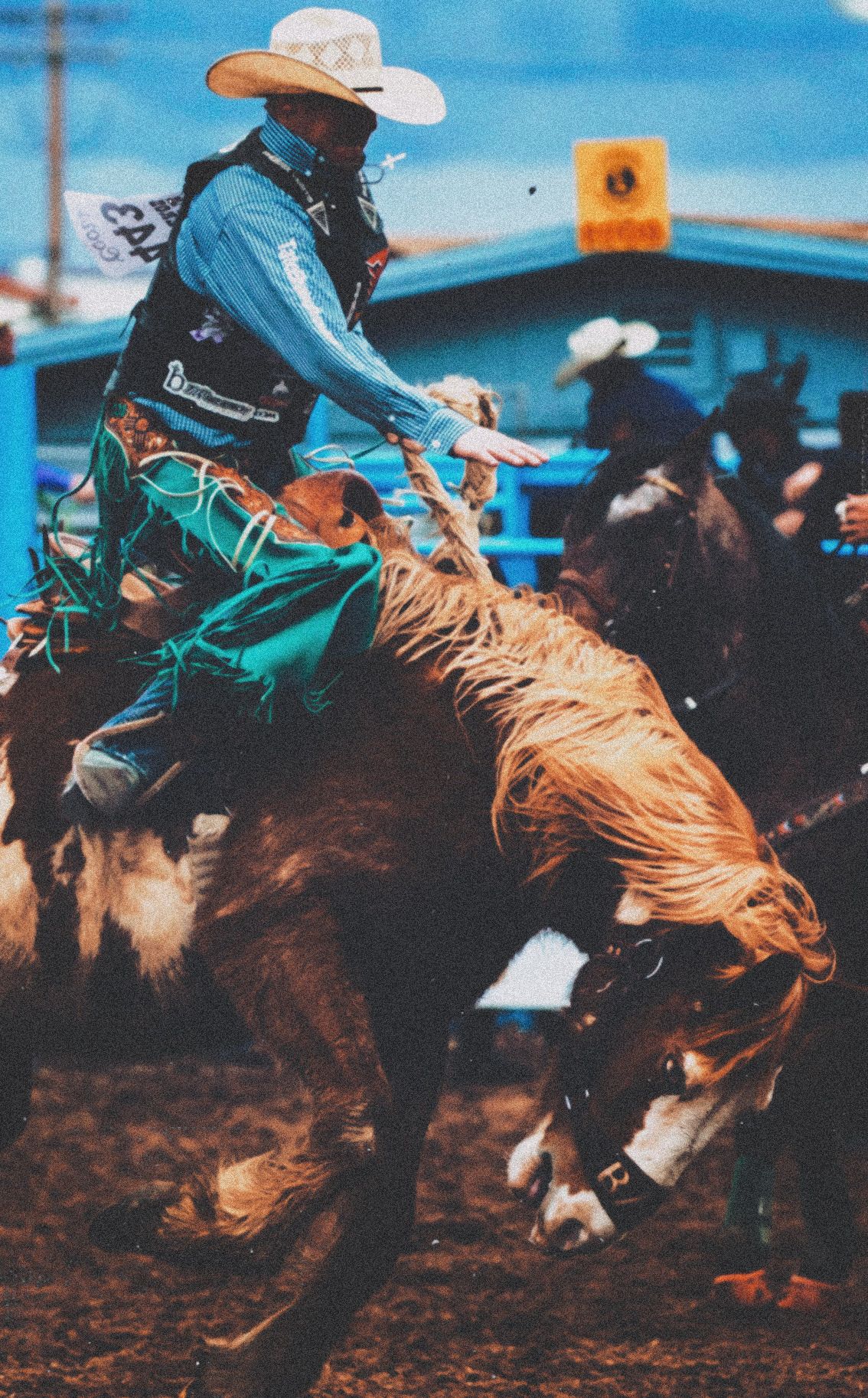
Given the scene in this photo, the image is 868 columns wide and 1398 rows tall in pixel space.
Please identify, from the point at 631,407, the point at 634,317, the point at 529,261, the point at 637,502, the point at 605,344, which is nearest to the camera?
the point at 637,502

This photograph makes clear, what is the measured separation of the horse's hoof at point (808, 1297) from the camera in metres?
3.96

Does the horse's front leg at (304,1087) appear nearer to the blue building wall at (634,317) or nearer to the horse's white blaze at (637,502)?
the horse's white blaze at (637,502)

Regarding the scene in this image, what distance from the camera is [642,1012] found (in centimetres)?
286

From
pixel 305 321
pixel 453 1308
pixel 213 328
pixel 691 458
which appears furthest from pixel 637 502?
pixel 453 1308

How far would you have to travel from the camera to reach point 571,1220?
2846mm

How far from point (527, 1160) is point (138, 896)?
94cm

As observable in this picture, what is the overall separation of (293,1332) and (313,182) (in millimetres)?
2207

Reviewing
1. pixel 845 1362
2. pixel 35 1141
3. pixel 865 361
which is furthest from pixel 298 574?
pixel 865 361

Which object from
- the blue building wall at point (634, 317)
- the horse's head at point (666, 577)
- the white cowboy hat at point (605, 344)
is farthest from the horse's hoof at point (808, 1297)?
the blue building wall at point (634, 317)

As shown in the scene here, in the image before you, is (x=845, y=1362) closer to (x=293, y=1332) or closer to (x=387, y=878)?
(x=293, y=1332)

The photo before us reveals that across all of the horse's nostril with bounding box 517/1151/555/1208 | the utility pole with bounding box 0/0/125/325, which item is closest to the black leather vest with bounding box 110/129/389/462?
the horse's nostril with bounding box 517/1151/555/1208

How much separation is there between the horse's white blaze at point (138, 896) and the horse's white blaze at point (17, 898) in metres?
0.12

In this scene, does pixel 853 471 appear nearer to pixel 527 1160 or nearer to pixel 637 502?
pixel 637 502

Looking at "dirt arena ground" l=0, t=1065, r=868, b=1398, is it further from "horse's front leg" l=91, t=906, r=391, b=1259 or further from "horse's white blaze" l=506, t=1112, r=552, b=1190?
"horse's white blaze" l=506, t=1112, r=552, b=1190
